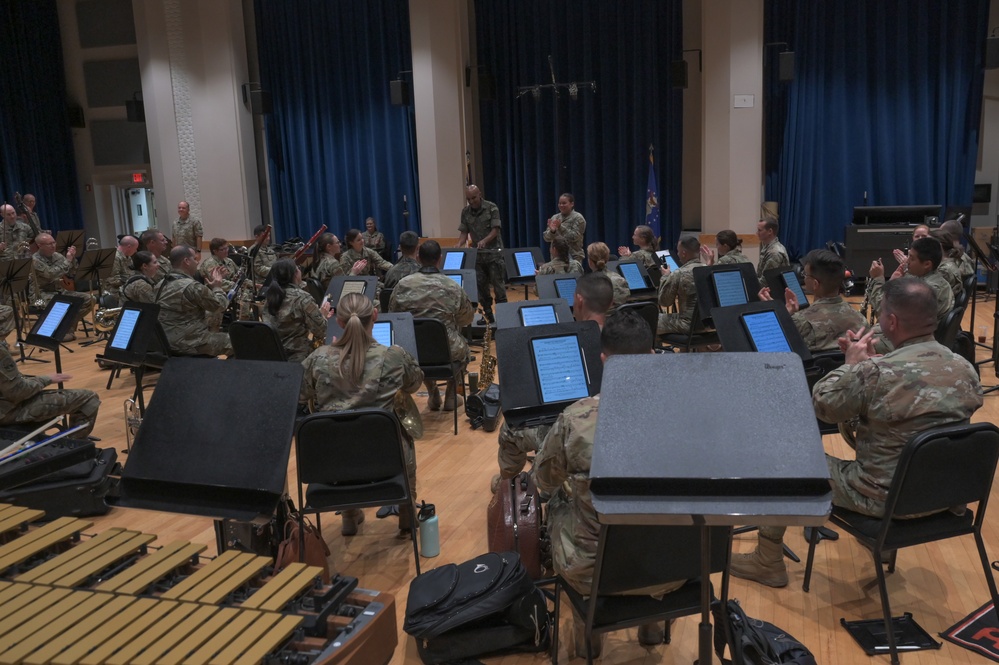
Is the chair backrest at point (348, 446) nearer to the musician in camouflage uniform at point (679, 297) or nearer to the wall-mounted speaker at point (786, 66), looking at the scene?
the musician in camouflage uniform at point (679, 297)

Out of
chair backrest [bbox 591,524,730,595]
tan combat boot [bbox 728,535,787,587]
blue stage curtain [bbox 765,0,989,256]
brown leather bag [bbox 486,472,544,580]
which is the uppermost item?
blue stage curtain [bbox 765,0,989,256]

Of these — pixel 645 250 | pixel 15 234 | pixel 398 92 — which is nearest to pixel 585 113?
pixel 398 92

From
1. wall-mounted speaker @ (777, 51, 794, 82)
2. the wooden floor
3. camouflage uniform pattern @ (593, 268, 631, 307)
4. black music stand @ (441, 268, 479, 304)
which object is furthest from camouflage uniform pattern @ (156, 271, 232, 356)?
wall-mounted speaker @ (777, 51, 794, 82)

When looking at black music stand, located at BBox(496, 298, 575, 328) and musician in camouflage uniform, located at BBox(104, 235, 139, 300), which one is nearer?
black music stand, located at BBox(496, 298, 575, 328)

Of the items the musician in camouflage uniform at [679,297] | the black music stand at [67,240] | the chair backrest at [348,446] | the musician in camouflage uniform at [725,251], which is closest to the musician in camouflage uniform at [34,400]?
the chair backrest at [348,446]

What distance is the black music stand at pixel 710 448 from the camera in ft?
5.26

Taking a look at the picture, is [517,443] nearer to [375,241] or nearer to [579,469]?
[579,469]

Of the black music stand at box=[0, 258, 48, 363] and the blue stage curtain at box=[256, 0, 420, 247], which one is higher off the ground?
the blue stage curtain at box=[256, 0, 420, 247]

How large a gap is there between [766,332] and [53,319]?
5.52 meters

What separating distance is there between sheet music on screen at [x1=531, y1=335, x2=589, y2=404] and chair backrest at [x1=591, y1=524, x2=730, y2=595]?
1.21 meters

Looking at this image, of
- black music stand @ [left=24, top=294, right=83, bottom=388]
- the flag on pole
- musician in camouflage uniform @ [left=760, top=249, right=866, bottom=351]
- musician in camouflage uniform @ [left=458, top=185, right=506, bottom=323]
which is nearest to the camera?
musician in camouflage uniform @ [left=760, top=249, right=866, bottom=351]

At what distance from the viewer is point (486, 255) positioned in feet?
33.1

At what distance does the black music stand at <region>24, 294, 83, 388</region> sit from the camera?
6338 mm

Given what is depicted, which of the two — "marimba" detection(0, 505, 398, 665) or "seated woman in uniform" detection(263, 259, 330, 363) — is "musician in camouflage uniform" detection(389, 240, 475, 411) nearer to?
"seated woman in uniform" detection(263, 259, 330, 363)
